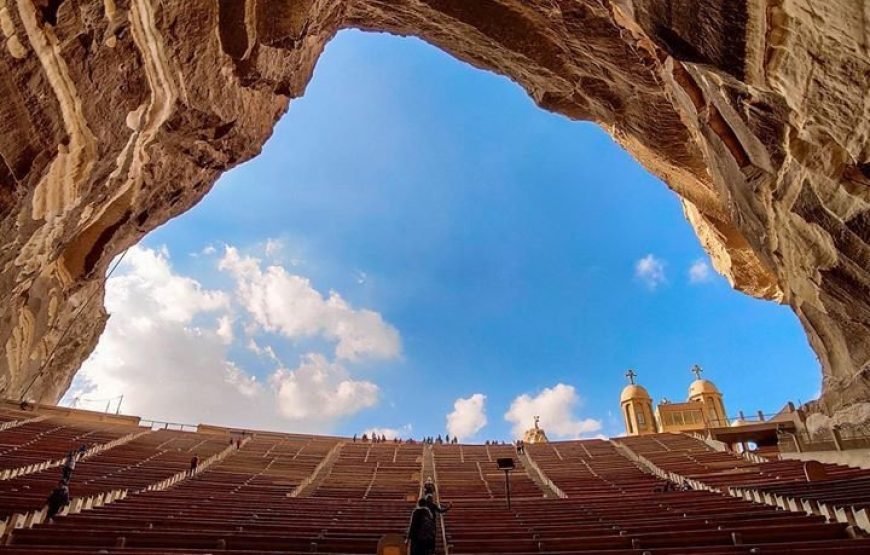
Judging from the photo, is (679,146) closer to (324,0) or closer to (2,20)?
(324,0)

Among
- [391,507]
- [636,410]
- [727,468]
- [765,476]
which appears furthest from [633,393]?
[391,507]

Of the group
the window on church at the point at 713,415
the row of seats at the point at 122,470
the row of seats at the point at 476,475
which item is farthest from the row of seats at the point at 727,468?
the row of seats at the point at 122,470

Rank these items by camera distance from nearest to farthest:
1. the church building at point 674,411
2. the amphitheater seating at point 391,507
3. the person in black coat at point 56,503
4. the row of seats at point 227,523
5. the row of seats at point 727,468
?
1. the amphitheater seating at point 391,507
2. the row of seats at point 227,523
3. the person in black coat at point 56,503
4. the row of seats at point 727,468
5. the church building at point 674,411

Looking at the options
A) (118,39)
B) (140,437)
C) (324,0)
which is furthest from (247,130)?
(140,437)

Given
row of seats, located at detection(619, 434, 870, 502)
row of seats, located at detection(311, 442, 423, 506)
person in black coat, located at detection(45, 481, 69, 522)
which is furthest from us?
row of seats, located at detection(311, 442, 423, 506)

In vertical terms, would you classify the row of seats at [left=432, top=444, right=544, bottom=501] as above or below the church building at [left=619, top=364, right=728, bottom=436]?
below

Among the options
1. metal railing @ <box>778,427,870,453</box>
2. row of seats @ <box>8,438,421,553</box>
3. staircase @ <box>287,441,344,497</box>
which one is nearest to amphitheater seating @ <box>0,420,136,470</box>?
row of seats @ <box>8,438,421,553</box>

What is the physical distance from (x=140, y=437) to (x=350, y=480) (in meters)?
11.7

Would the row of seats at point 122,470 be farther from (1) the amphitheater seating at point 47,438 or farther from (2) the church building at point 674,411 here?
(2) the church building at point 674,411

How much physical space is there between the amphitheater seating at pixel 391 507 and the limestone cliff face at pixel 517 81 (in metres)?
5.14

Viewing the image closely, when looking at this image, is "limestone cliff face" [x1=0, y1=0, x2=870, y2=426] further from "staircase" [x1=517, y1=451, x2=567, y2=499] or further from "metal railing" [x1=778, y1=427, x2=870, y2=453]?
"staircase" [x1=517, y1=451, x2=567, y2=499]

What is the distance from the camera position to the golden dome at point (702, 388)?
35.8 metres

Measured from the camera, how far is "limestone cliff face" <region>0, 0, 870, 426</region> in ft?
24.2

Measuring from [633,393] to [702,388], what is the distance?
5.71m
